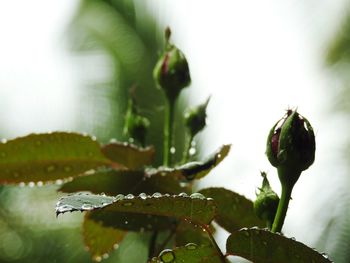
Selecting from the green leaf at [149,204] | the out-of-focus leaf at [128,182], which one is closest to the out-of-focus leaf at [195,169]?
the out-of-focus leaf at [128,182]

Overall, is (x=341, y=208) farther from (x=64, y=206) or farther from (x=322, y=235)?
(x=64, y=206)

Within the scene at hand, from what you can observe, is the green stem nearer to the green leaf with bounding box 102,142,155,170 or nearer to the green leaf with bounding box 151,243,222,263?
the green leaf with bounding box 102,142,155,170

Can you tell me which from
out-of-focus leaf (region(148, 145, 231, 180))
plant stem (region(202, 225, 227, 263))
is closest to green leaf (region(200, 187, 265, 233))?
out-of-focus leaf (region(148, 145, 231, 180))

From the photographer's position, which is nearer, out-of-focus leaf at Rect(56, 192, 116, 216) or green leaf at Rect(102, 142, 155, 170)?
out-of-focus leaf at Rect(56, 192, 116, 216)

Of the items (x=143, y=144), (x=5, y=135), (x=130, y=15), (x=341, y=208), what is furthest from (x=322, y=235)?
(x=143, y=144)

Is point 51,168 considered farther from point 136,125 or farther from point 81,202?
point 81,202

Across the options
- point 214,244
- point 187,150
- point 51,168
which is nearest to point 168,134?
point 187,150

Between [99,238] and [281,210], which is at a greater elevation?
[281,210]
